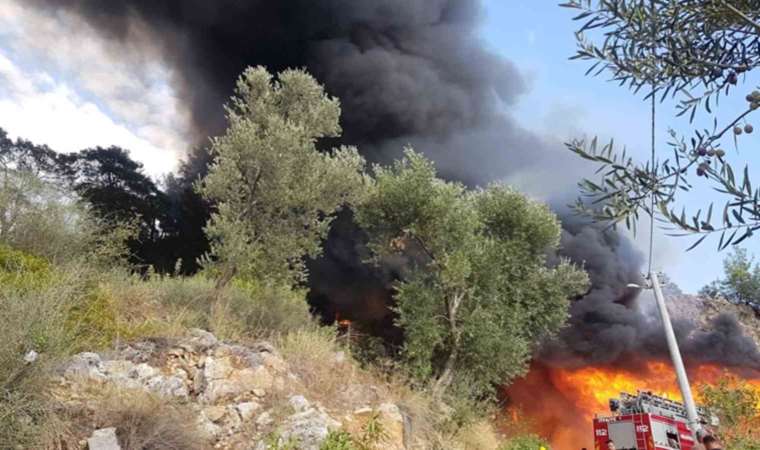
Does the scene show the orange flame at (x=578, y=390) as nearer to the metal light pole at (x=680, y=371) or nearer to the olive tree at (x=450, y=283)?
the olive tree at (x=450, y=283)

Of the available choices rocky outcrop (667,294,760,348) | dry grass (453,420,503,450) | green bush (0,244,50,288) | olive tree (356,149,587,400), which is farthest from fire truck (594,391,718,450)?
green bush (0,244,50,288)

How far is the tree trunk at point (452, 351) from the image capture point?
14.4 metres

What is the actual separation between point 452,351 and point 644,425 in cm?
735

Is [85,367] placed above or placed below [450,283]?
below

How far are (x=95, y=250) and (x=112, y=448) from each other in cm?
815

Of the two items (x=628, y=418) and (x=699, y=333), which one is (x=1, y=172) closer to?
(x=628, y=418)

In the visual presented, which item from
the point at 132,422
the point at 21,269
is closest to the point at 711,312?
the point at 132,422

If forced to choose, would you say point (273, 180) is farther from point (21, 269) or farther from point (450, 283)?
point (450, 283)

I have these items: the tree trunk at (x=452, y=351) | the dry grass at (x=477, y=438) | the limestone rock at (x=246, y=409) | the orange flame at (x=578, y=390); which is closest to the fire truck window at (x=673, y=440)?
the dry grass at (x=477, y=438)

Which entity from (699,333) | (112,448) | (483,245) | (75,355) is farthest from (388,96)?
(699,333)

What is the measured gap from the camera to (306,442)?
8.01 m

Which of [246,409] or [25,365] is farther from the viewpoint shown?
[246,409]

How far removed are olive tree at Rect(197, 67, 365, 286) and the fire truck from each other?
12144 millimetres

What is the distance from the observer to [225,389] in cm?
923
